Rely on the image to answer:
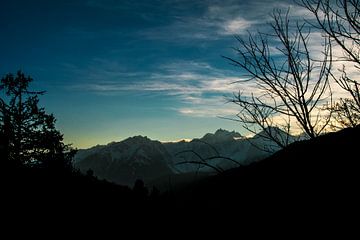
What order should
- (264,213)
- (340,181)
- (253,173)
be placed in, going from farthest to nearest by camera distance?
(253,173), (264,213), (340,181)

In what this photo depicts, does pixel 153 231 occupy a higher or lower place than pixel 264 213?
lower

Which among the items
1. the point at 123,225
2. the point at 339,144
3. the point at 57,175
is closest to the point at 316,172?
the point at 339,144

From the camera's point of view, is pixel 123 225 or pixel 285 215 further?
pixel 123 225

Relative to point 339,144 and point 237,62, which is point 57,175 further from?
point 339,144

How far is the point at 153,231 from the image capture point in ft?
16.3

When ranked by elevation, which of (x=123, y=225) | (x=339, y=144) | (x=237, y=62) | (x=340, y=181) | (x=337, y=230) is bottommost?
(x=123, y=225)

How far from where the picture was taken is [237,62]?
19.0 feet

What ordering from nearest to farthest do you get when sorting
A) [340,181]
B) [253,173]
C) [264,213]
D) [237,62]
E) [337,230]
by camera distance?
[337,230], [340,181], [264,213], [253,173], [237,62]

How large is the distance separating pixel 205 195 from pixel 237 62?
2.62 meters

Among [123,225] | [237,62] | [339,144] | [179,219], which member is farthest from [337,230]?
[123,225]

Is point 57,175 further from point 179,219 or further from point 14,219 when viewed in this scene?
point 179,219

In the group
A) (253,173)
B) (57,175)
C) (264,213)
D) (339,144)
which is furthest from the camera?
(57,175)

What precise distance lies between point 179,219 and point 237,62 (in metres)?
3.13

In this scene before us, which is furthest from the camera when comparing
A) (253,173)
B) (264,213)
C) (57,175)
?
(57,175)
